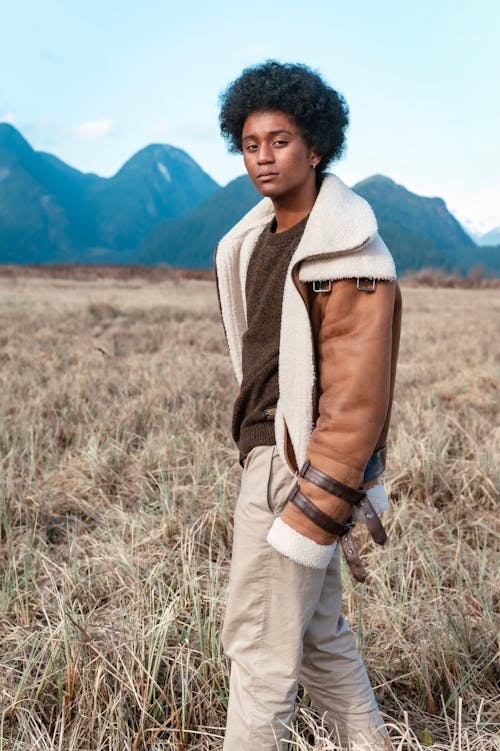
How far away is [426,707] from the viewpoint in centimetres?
203

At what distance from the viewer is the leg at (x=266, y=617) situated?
1.55m

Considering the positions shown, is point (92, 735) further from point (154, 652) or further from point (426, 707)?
point (426, 707)

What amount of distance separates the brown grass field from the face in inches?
51.4

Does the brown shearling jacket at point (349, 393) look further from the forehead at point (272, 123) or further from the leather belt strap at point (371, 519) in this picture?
the forehead at point (272, 123)

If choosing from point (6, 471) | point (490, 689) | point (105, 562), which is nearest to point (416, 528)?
point (490, 689)

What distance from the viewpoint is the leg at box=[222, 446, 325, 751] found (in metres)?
1.55

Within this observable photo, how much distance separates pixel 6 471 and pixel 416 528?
220cm

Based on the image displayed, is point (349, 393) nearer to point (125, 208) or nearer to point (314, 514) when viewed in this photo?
point (314, 514)

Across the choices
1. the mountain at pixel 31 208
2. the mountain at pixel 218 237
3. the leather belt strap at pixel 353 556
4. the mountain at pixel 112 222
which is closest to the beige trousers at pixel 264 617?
the leather belt strap at pixel 353 556

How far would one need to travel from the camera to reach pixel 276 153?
1.54 meters

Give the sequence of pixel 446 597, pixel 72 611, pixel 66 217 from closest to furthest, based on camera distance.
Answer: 1. pixel 72 611
2. pixel 446 597
3. pixel 66 217

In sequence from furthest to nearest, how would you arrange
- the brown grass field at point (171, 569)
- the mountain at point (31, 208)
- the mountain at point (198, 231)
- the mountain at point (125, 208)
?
the mountain at point (125, 208) < the mountain at point (198, 231) < the mountain at point (31, 208) < the brown grass field at point (171, 569)

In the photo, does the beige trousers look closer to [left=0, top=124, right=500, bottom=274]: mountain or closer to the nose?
the nose

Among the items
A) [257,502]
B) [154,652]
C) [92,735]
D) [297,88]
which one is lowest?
[92,735]
